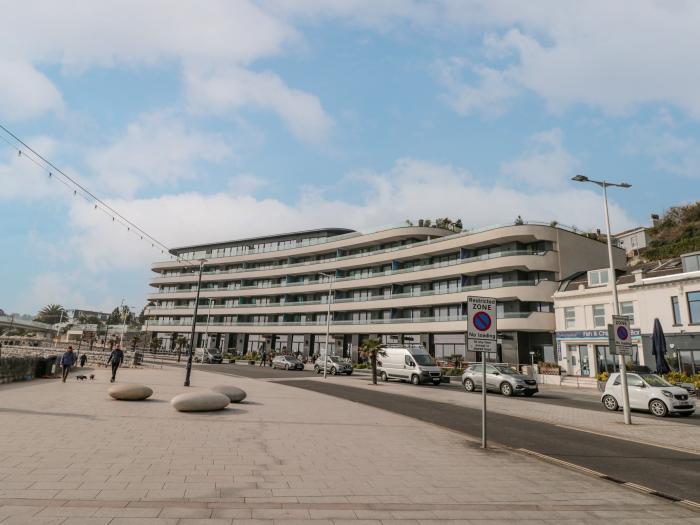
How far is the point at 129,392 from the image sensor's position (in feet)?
47.3

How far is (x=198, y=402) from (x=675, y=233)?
75751 millimetres

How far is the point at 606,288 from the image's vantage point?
33625 mm

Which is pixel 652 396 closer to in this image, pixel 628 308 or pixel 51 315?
pixel 628 308

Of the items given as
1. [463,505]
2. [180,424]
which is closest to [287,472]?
[463,505]

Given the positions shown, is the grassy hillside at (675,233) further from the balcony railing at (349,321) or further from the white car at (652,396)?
the white car at (652,396)

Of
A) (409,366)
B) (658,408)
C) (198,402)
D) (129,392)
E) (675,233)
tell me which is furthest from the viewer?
(675,233)

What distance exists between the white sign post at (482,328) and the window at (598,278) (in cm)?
3078

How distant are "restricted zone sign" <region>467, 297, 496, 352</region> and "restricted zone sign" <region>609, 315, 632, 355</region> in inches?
281

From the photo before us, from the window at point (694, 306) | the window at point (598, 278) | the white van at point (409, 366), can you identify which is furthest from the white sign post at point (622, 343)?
the window at point (598, 278)

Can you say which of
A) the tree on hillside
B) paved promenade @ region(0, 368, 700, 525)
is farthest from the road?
the tree on hillside

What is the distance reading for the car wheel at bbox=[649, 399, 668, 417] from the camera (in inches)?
620

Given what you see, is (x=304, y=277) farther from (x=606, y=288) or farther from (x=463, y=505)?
(x=463, y=505)

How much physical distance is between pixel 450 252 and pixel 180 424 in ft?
140

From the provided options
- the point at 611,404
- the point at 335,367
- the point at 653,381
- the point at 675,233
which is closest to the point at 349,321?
the point at 335,367
